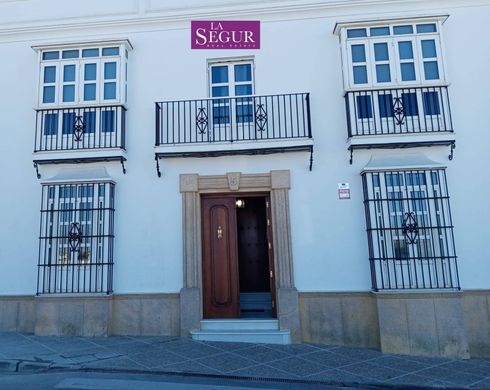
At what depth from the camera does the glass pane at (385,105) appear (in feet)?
24.4

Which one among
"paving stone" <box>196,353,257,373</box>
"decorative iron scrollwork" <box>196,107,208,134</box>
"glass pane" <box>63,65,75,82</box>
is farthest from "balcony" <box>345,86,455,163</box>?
"glass pane" <box>63,65,75,82</box>

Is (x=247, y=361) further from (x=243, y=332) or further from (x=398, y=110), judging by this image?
(x=398, y=110)

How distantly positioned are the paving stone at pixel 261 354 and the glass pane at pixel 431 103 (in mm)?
4948

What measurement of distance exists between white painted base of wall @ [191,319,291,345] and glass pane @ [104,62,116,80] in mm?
5076

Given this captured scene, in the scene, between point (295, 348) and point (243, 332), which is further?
point (243, 332)

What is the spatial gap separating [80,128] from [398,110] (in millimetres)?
6018

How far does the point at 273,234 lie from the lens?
7516 mm

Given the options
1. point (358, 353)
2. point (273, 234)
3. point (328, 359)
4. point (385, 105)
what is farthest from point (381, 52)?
point (328, 359)

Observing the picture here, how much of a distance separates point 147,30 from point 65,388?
6.67m

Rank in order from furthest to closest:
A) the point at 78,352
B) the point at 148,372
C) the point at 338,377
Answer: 1. the point at 78,352
2. the point at 148,372
3. the point at 338,377

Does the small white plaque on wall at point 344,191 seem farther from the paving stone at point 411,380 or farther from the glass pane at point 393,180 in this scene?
the paving stone at point 411,380

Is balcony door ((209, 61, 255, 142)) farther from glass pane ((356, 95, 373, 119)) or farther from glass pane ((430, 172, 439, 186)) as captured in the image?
glass pane ((430, 172, 439, 186))

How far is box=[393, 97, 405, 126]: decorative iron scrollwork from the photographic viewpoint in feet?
24.2

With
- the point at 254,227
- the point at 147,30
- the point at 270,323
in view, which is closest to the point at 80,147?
the point at 147,30
